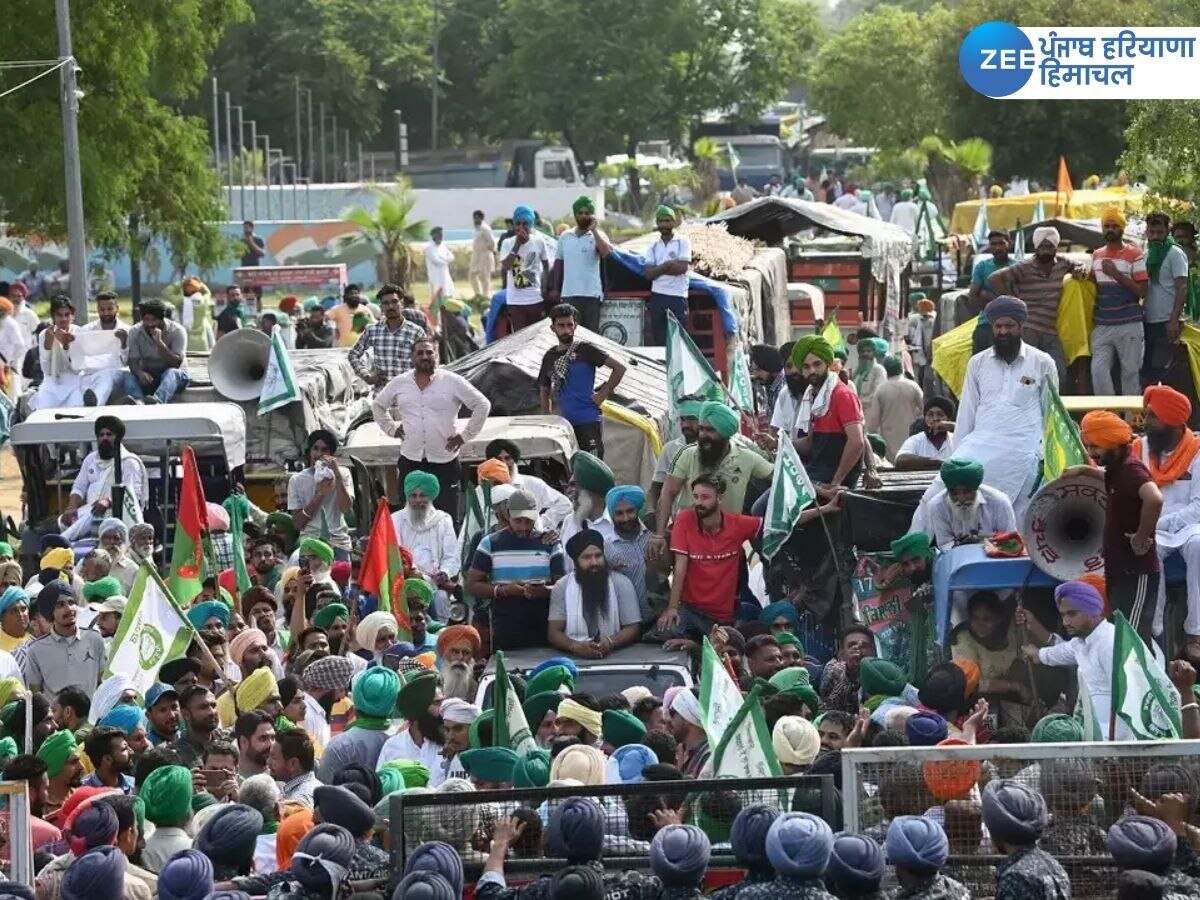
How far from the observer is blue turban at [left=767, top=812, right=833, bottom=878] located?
7000 mm

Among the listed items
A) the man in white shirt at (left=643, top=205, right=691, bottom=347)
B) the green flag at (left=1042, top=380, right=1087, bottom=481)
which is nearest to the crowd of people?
the green flag at (left=1042, top=380, right=1087, bottom=481)

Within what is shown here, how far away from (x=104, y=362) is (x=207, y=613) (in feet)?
21.5

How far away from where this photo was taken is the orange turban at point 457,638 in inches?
442

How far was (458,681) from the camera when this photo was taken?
36.6 feet

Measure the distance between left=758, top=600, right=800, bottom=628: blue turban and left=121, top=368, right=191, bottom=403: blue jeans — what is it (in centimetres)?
745

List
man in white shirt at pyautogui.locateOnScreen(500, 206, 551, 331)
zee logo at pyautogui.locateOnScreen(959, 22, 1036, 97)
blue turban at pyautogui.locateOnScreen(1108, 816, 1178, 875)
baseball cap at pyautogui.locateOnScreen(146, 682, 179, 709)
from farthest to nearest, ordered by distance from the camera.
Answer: zee logo at pyautogui.locateOnScreen(959, 22, 1036, 97) < man in white shirt at pyautogui.locateOnScreen(500, 206, 551, 331) < baseball cap at pyautogui.locateOnScreen(146, 682, 179, 709) < blue turban at pyautogui.locateOnScreen(1108, 816, 1178, 875)

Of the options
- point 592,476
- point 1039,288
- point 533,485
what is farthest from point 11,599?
point 1039,288

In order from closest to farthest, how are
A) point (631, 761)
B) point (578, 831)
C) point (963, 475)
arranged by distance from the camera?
1. point (578, 831)
2. point (631, 761)
3. point (963, 475)

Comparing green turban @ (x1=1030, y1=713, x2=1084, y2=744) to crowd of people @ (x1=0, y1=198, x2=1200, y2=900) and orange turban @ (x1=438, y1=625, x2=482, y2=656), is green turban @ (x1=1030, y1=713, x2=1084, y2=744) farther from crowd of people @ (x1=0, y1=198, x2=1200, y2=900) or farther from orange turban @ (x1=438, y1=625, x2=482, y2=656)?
orange turban @ (x1=438, y1=625, x2=482, y2=656)

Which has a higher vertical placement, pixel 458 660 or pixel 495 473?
pixel 495 473

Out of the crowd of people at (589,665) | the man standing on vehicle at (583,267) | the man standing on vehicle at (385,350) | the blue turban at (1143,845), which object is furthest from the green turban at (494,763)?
the man standing on vehicle at (583,267)

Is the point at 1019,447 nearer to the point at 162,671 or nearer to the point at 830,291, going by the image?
the point at 162,671

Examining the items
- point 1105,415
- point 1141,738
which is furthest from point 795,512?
point 1141,738

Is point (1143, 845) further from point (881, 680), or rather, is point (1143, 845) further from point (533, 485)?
point (533, 485)
